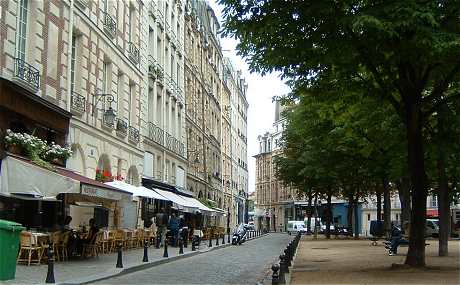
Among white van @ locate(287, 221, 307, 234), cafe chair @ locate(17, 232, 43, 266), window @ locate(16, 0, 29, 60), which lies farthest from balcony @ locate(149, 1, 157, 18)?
white van @ locate(287, 221, 307, 234)

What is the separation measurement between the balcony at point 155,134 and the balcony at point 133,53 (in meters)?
4.57

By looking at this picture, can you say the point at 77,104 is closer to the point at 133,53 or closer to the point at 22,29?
the point at 22,29

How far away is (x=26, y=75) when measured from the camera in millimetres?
18312

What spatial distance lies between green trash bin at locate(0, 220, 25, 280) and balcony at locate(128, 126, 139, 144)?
59.8 ft

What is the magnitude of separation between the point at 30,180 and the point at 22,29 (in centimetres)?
541

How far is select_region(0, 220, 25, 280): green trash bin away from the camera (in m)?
11.6

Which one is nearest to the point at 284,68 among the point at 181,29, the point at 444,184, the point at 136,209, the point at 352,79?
the point at 352,79

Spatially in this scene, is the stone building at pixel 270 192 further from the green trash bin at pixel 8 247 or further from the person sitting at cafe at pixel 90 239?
the green trash bin at pixel 8 247

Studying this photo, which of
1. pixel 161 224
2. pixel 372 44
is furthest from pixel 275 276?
pixel 161 224

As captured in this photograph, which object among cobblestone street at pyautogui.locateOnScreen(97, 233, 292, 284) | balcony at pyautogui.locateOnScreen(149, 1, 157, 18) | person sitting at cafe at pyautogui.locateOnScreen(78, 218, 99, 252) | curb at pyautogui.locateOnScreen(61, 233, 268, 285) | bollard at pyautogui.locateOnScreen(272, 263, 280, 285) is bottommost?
cobblestone street at pyautogui.locateOnScreen(97, 233, 292, 284)

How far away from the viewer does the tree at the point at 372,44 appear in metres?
12.1

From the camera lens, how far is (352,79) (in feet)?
53.5

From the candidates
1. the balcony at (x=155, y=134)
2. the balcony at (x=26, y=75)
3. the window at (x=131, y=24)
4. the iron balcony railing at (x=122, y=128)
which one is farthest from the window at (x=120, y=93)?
the balcony at (x=26, y=75)

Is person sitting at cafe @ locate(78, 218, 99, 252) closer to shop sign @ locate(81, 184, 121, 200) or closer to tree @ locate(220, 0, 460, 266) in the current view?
shop sign @ locate(81, 184, 121, 200)
